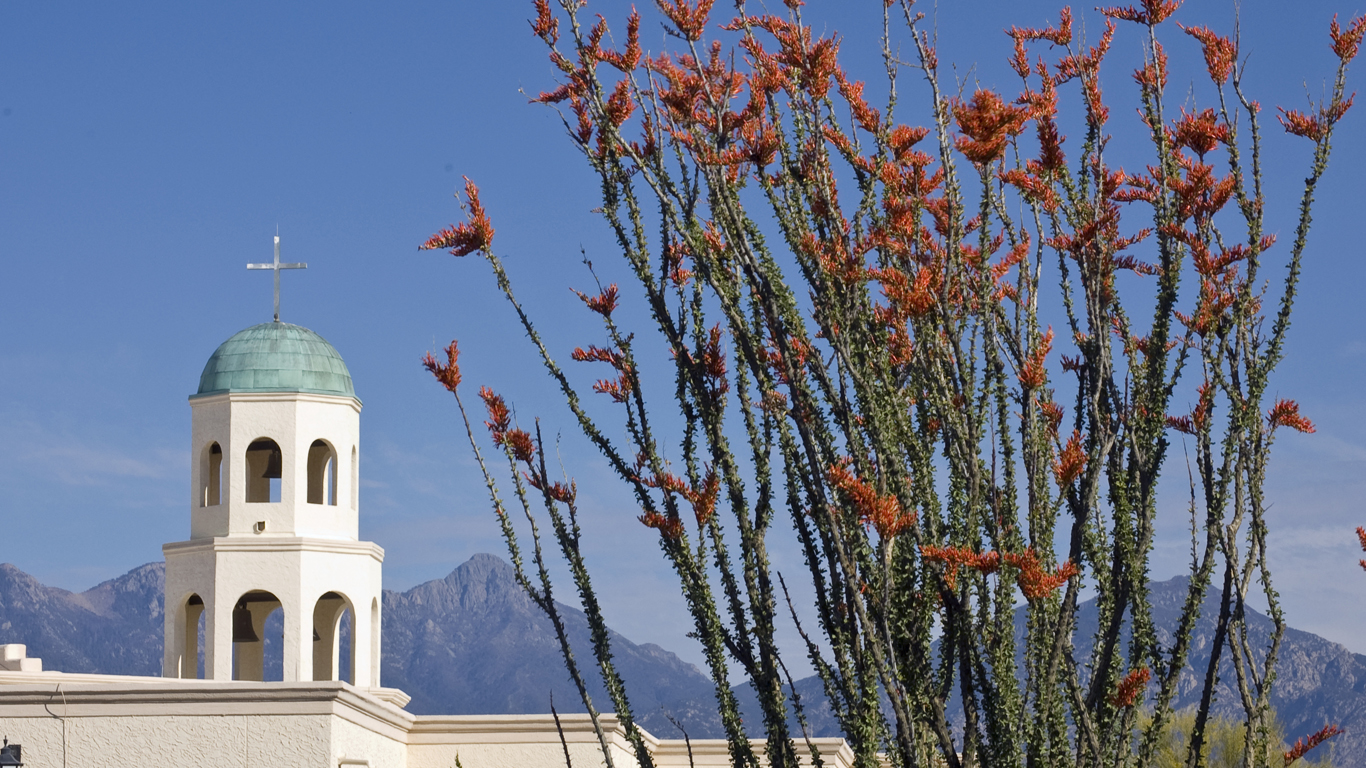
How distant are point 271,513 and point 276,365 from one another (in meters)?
1.80

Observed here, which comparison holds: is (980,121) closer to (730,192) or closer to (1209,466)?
(730,192)

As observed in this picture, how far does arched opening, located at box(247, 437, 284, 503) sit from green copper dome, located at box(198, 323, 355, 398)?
80cm

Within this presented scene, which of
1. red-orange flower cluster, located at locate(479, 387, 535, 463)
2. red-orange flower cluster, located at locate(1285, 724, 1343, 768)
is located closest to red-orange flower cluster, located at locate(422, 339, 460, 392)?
red-orange flower cluster, located at locate(479, 387, 535, 463)

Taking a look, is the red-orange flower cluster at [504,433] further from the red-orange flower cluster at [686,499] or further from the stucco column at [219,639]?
the stucco column at [219,639]

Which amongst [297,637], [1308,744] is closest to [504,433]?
[1308,744]

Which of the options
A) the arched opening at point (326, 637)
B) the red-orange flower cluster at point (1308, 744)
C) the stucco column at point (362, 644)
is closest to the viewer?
the red-orange flower cluster at point (1308, 744)

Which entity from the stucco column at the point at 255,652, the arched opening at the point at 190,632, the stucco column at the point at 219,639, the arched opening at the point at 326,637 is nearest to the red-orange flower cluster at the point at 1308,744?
the stucco column at the point at 219,639

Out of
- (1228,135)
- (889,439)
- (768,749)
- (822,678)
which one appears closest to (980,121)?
(889,439)

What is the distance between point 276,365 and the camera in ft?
61.2

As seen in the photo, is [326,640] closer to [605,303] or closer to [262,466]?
[262,466]

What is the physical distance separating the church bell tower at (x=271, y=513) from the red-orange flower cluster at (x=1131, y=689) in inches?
545

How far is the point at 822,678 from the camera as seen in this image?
497cm

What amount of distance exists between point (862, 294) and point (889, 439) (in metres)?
0.51

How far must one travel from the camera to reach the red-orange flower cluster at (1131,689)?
4922 mm
